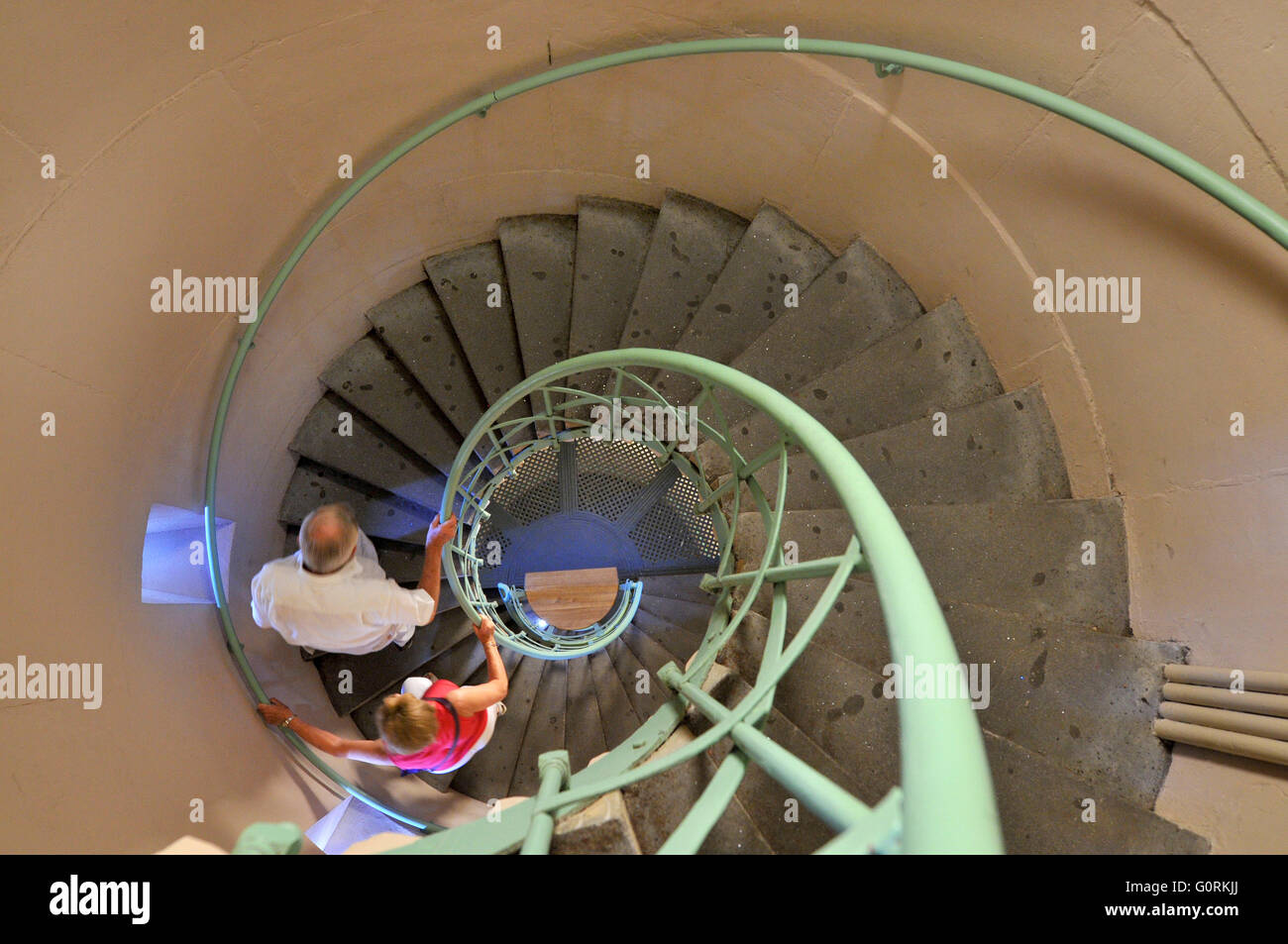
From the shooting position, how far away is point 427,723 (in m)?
3.08

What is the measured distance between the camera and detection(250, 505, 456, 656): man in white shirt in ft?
9.75

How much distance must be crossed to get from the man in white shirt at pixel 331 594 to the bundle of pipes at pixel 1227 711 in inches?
115

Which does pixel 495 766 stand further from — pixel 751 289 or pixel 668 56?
pixel 668 56

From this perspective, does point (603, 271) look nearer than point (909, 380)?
No

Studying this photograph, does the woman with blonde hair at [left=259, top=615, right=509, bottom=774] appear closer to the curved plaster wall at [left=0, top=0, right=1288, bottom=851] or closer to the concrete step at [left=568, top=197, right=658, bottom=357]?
the curved plaster wall at [left=0, top=0, right=1288, bottom=851]

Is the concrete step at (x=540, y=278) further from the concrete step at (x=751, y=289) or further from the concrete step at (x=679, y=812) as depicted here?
the concrete step at (x=679, y=812)

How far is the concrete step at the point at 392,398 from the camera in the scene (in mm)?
4820

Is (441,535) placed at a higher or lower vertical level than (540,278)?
lower

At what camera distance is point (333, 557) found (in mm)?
2977

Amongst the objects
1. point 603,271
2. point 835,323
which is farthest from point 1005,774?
point 603,271

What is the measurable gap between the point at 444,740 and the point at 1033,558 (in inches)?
104

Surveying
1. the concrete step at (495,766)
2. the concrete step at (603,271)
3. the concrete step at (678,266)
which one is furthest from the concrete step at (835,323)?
the concrete step at (495,766)

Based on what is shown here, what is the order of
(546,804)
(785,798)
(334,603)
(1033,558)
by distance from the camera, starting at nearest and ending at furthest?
(546,804) → (785,798) → (334,603) → (1033,558)
